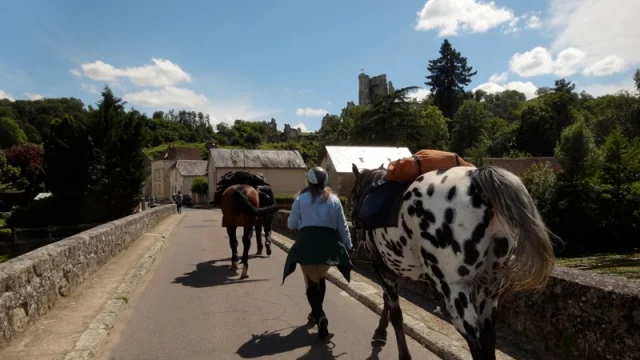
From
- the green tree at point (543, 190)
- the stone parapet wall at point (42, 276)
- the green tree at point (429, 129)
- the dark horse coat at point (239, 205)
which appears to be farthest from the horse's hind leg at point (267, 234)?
the green tree at point (429, 129)

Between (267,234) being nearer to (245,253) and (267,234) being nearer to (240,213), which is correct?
(240,213)

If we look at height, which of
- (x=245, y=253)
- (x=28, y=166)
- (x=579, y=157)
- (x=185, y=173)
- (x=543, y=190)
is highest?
(x=28, y=166)

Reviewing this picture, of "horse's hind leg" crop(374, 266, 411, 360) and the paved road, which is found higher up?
"horse's hind leg" crop(374, 266, 411, 360)

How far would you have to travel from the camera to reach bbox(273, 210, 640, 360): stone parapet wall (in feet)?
11.4

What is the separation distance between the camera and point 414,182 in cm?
392

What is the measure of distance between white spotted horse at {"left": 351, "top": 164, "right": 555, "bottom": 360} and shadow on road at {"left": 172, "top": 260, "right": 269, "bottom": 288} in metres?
5.75

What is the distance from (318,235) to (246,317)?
1.98 m

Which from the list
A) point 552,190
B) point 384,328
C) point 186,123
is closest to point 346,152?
point 552,190

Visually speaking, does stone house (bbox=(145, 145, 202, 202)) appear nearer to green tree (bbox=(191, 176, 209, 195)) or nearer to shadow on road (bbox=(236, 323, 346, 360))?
green tree (bbox=(191, 176, 209, 195))

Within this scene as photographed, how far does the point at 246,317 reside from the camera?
6371 mm


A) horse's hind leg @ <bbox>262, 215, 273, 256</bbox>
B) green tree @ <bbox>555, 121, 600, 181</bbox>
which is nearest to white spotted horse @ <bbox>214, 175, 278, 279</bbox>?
horse's hind leg @ <bbox>262, 215, 273, 256</bbox>

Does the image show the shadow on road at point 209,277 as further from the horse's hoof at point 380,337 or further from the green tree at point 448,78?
the green tree at point 448,78

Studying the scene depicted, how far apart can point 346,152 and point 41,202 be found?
77.2ft

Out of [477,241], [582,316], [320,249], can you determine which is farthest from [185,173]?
[477,241]
